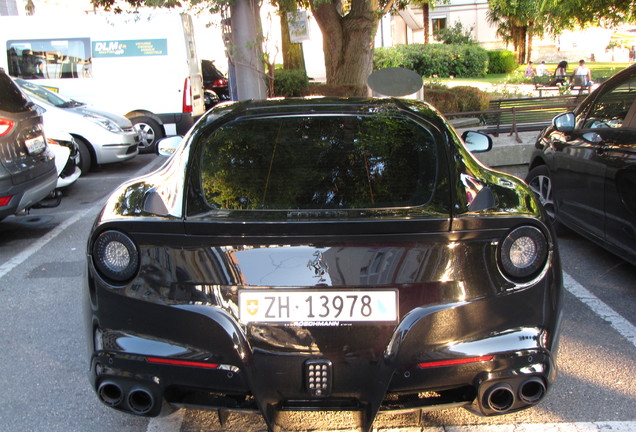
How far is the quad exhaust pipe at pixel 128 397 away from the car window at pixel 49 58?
11.2 m

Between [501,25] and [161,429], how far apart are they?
43.6 metres

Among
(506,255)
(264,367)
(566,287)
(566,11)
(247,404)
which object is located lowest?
(566,287)

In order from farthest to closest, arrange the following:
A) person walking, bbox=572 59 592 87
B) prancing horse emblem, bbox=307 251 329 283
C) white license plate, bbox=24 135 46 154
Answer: person walking, bbox=572 59 592 87 < white license plate, bbox=24 135 46 154 < prancing horse emblem, bbox=307 251 329 283

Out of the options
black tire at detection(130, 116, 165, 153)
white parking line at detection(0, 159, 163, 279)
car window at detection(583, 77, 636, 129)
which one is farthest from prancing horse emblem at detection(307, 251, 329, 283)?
black tire at detection(130, 116, 165, 153)

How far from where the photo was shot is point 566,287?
483 centimetres

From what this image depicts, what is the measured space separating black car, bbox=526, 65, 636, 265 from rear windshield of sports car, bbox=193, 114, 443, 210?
85.6 inches

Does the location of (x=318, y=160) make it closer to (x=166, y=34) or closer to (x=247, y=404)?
(x=247, y=404)

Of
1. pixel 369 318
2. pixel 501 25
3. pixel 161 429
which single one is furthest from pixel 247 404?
pixel 501 25

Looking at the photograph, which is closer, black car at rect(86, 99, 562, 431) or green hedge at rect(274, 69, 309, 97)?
black car at rect(86, 99, 562, 431)

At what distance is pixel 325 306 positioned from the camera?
2316 mm

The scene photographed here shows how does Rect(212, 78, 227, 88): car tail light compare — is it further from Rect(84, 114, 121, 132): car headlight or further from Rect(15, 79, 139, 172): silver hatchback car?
Rect(84, 114, 121, 132): car headlight

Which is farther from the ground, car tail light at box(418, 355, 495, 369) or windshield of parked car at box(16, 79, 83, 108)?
windshield of parked car at box(16, 79, 83, 108)

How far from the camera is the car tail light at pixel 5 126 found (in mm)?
6012

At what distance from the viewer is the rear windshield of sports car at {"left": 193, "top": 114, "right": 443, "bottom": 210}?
2.64 m
